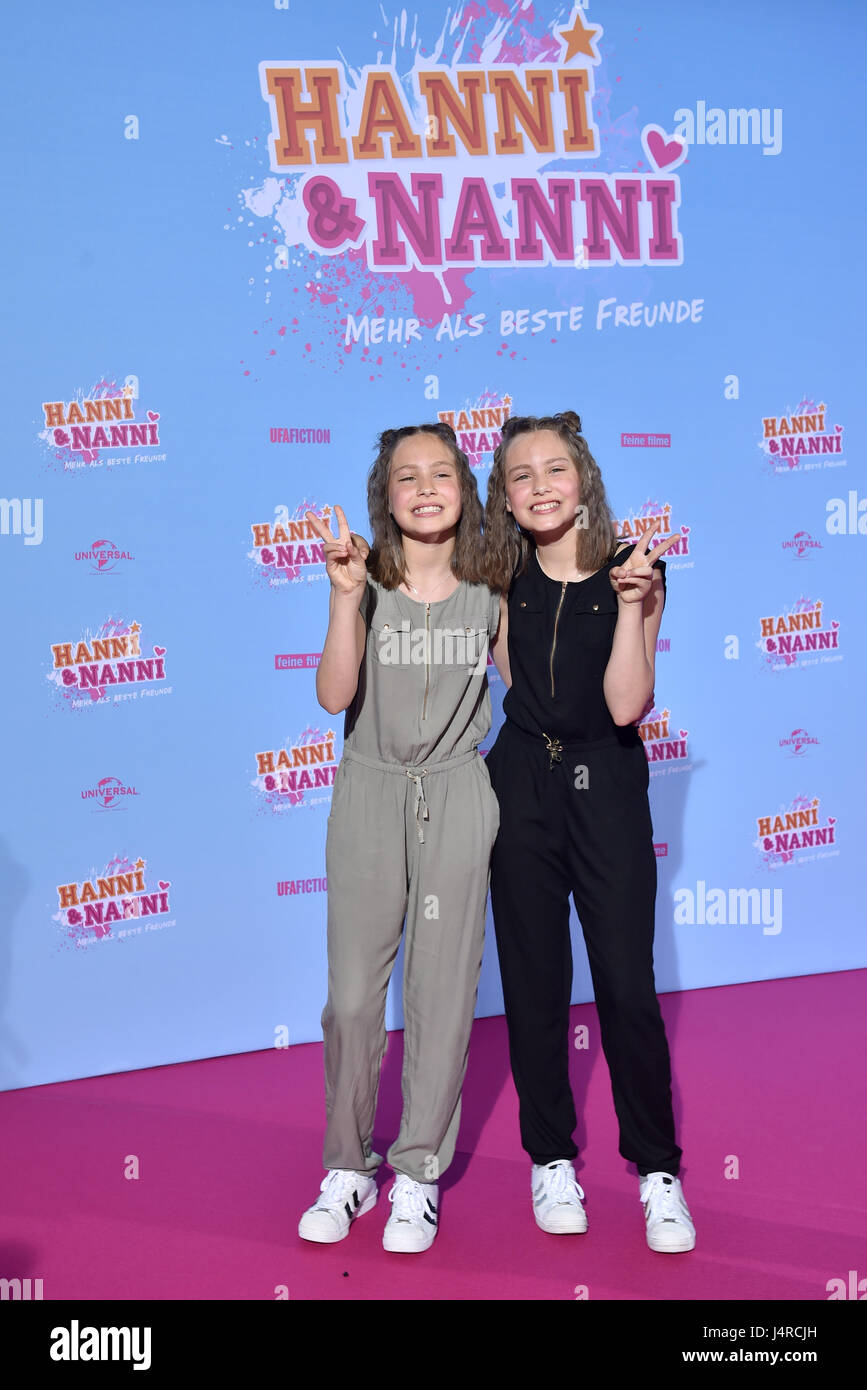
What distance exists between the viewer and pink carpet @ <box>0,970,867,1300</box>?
6.81ft

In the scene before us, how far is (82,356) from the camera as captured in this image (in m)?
2.94

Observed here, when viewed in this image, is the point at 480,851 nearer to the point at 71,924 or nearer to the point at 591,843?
the point at 591,843

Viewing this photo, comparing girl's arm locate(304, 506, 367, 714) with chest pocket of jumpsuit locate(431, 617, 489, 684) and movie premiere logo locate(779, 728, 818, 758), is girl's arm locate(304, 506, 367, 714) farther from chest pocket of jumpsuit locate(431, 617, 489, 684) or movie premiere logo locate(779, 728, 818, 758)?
movie premiere logo locate(779, 728, 818, 758)

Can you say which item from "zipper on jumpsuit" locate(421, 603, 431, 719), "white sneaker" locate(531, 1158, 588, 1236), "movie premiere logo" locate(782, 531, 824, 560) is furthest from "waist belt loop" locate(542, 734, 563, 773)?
"movie premiere logo" locate(782, 531, 824, 560)

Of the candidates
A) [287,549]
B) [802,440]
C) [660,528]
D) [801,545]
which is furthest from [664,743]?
[287,549]

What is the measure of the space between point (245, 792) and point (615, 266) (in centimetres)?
181

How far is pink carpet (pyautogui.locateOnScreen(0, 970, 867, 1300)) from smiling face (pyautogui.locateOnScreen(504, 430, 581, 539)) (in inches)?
52.4

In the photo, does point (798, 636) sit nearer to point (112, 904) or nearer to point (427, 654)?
point (427, 654)

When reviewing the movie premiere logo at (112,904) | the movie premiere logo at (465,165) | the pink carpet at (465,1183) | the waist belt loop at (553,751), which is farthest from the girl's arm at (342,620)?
the movie premiere logo at (465,165)

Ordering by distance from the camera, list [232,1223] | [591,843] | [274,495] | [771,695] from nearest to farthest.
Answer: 1. [591,843]
2. [232,1223]
3. [274,495]
4. [771,695]

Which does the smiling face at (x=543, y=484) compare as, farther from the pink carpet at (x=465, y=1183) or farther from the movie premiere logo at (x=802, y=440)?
the movie premiere logo at (x=802, y=440)

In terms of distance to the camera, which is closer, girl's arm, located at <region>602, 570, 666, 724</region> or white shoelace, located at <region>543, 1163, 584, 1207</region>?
girl's arm, located at <region>602, 570, 666, 724</region>
